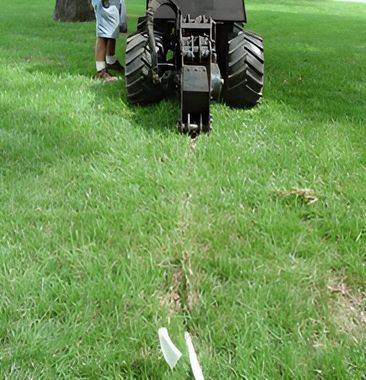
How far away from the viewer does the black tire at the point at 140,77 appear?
4613mm

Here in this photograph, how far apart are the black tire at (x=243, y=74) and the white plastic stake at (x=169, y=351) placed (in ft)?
10.5

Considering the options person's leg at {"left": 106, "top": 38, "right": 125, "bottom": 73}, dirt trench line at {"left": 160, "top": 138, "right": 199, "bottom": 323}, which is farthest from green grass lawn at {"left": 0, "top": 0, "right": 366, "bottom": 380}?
person's leg at {"left": 106, "top": 38, "right": 125, "bottom": 73}

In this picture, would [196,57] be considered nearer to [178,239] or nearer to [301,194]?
[301,194]

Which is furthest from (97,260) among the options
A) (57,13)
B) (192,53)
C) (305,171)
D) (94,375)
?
(57,13)

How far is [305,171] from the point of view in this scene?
11.2 ft

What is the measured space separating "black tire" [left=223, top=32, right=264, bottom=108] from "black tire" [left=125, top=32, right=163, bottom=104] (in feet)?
1.93

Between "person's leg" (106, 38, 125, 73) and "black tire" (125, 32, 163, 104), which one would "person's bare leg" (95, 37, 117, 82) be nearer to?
"person's leg" (106, 38, 125, 73)

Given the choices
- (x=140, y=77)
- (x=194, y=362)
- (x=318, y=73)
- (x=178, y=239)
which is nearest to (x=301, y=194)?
(x=178, y=239)

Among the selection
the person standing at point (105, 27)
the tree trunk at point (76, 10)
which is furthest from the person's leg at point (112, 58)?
the tree trunk at point (76, 10)

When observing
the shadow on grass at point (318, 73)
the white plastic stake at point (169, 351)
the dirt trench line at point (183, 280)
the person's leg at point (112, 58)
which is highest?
the person's leg at point (112, 58)

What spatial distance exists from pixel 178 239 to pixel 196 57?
6.52 feet

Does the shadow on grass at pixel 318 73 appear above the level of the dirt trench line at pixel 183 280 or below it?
above

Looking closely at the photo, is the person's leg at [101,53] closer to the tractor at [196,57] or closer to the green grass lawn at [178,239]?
the tractor at [196,57]

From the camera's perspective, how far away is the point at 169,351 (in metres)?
1.77
